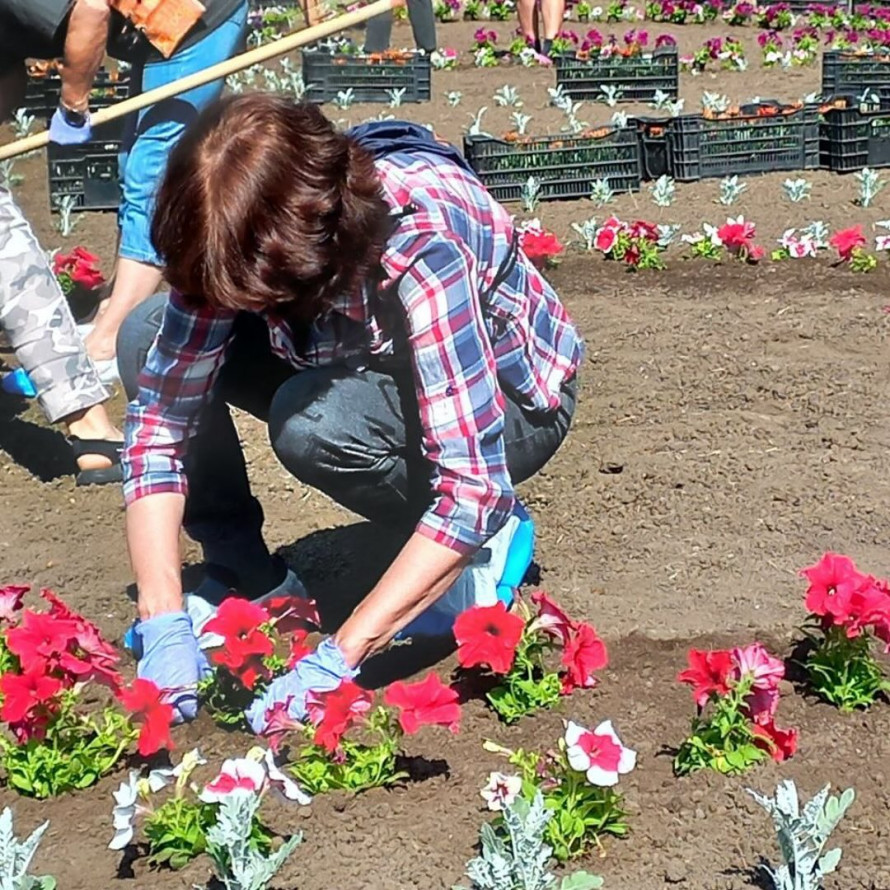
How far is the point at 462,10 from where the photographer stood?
1454cm

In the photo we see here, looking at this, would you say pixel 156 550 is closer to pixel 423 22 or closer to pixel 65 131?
pixel 65 131

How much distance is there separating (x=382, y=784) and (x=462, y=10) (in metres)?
12.8

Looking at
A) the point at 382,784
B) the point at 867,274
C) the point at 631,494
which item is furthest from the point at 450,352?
the point at 867,274

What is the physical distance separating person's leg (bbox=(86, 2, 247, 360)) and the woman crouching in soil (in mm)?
1756

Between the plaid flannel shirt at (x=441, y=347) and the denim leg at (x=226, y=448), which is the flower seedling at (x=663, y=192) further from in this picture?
the denim leg at (x=226, y=448)

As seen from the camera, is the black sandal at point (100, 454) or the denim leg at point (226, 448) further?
the black sandal at point (100, 454)

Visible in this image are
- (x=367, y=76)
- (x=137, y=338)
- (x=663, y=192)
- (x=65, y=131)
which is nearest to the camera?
(x=137, y=338)

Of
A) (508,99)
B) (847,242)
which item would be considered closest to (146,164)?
(847,242)

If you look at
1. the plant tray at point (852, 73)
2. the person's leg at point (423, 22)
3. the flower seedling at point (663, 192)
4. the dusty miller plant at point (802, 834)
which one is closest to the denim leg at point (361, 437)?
the dusty miller plant at point (802, 834)

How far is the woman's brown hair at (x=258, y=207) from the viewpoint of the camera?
238cm

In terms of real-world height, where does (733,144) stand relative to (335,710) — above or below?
below

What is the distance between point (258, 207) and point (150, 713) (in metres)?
0.83

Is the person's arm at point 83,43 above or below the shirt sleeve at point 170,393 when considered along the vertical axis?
above

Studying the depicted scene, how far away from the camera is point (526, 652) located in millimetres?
2875
